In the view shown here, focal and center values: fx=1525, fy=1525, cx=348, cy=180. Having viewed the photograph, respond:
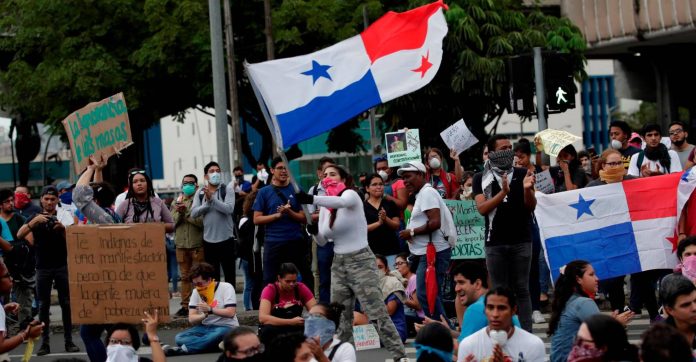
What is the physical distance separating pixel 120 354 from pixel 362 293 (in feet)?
7.45

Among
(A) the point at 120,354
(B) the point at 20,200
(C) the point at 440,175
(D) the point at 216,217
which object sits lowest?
(A) the point at 120,354

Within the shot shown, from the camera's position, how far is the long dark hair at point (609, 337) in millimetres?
7281

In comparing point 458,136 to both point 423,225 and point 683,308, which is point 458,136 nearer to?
point 423,225

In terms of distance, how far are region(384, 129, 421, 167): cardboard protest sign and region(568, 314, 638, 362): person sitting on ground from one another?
9602 mm

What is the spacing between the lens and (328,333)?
10.2 meters

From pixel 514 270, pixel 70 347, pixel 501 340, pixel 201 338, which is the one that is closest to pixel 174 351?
pixel 201 338

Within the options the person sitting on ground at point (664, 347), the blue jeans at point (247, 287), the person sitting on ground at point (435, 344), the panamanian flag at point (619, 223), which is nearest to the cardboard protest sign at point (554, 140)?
the panamanian flag at point (619, 223)

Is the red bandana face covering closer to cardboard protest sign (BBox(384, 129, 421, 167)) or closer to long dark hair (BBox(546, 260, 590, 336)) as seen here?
cardboard protest sign (BBox(384, 129, 421, 167))

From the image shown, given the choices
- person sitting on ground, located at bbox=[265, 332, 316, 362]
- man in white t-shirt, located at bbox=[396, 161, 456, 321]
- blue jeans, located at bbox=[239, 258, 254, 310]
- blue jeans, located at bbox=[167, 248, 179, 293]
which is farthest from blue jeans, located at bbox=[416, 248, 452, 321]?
blue jeans, located at bbox=[167, 248, 179, 293]

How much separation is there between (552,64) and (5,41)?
Result: 20153 millimetres

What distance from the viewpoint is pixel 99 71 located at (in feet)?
105

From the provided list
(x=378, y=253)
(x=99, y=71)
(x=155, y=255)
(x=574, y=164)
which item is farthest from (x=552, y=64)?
(x=99, y=71)

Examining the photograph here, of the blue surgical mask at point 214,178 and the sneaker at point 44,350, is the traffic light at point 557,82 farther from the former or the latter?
the sneaker at point 44,350

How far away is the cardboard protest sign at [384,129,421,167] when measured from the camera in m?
17.2
